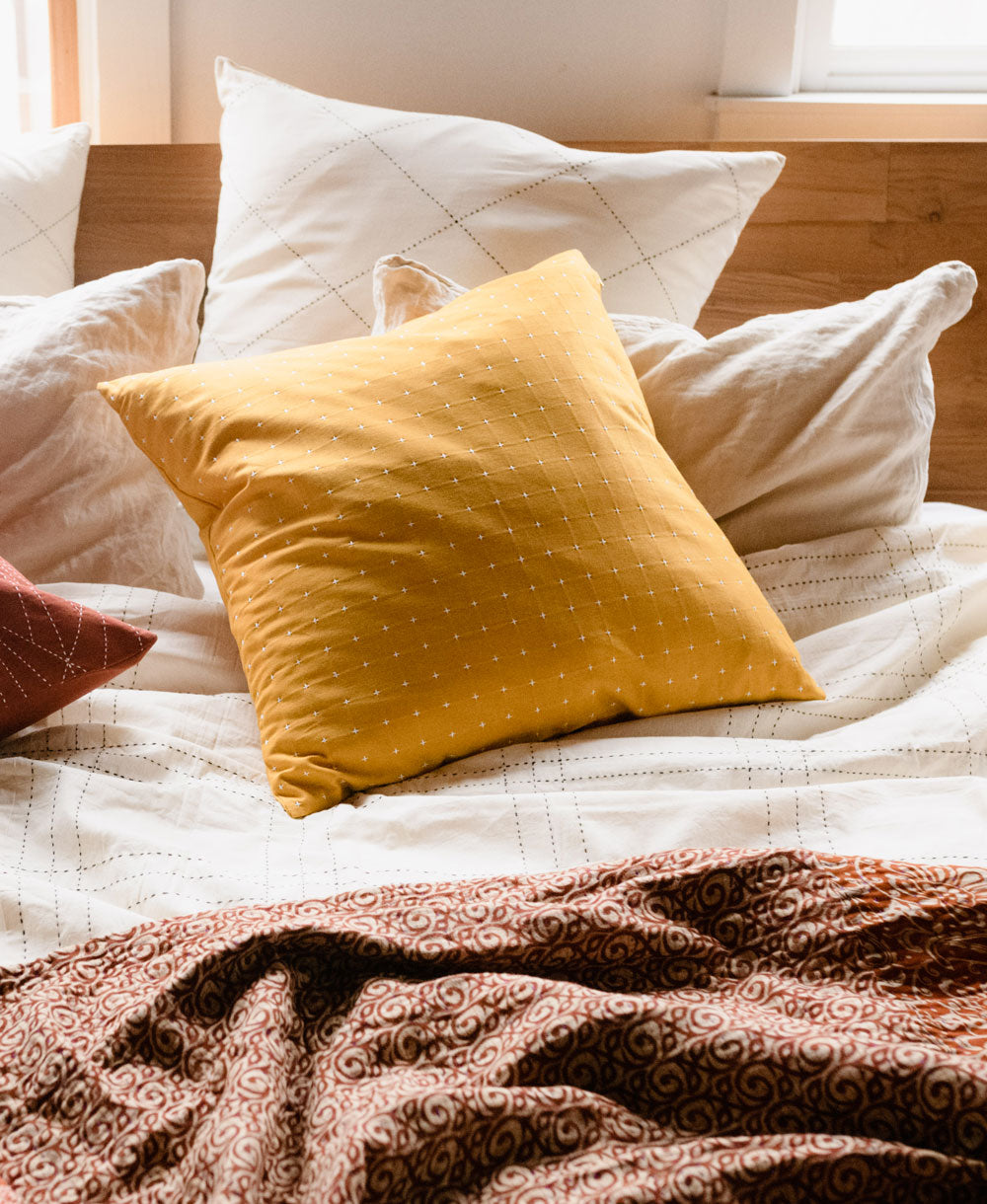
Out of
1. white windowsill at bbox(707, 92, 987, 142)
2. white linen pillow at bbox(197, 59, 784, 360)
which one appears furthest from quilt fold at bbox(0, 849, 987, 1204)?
white windowsill at bbox(707, 92, 987, 142)

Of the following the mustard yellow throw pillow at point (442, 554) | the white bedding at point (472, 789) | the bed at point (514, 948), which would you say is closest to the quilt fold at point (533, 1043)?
the bed at point (514, 948)

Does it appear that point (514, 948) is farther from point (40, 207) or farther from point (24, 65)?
point (24, 65)

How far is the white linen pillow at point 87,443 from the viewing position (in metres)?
1.11

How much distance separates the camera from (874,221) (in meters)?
1.58

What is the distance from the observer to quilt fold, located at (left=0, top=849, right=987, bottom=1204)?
51 cm

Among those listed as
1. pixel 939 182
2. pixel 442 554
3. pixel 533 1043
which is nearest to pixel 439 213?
pixel 442 554

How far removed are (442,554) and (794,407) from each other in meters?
0.46

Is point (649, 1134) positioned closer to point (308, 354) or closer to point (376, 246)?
point (308, 354)

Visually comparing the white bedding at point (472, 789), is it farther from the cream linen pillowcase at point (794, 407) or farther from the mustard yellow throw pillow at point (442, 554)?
the cream linen pillowcase at point (794, 407)

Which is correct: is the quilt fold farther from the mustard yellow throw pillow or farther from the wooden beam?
the wooden beam

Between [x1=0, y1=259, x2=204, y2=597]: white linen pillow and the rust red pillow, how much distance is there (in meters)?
0.22

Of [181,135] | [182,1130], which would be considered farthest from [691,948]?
[181,135]

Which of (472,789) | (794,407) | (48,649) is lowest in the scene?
(472,789)

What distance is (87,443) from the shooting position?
1.13 metres
